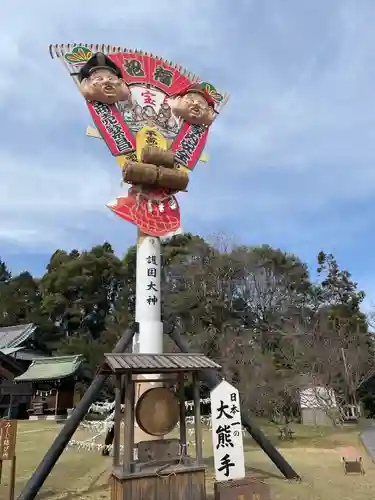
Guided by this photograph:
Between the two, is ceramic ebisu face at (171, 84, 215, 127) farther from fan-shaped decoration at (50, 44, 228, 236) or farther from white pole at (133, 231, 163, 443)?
white pole at (133, 231, 163, 443)

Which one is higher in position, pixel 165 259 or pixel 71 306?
pixel 165 259

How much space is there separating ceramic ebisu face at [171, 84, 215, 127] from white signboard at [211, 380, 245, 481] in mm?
6072

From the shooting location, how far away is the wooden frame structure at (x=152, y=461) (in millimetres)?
5773

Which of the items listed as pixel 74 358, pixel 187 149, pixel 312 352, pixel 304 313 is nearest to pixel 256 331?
pixel 304 313

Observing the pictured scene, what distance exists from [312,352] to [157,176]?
13.7 metres

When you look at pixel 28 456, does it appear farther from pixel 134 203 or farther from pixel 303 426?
pixel 303 426

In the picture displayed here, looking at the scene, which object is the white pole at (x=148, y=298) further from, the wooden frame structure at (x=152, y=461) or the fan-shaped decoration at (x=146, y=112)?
the wooden frame structure at (x=152, y=461)

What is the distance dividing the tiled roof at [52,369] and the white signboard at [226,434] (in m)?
20.0

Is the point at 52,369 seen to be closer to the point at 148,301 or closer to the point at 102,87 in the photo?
the point at 148,301

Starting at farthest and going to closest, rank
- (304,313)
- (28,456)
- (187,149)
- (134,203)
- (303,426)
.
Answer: (304,313), (303,426), (28,456), (187,149), (134,203)

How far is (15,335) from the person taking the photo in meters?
29.4

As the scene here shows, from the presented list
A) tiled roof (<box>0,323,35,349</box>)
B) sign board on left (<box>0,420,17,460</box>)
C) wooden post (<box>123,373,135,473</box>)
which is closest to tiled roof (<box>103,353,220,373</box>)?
wooden post (<box>123,373,135,473</box>)

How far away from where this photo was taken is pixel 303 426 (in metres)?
18.1

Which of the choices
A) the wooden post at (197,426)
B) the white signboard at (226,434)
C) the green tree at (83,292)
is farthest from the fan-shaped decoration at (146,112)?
the green tree at (83,292)
